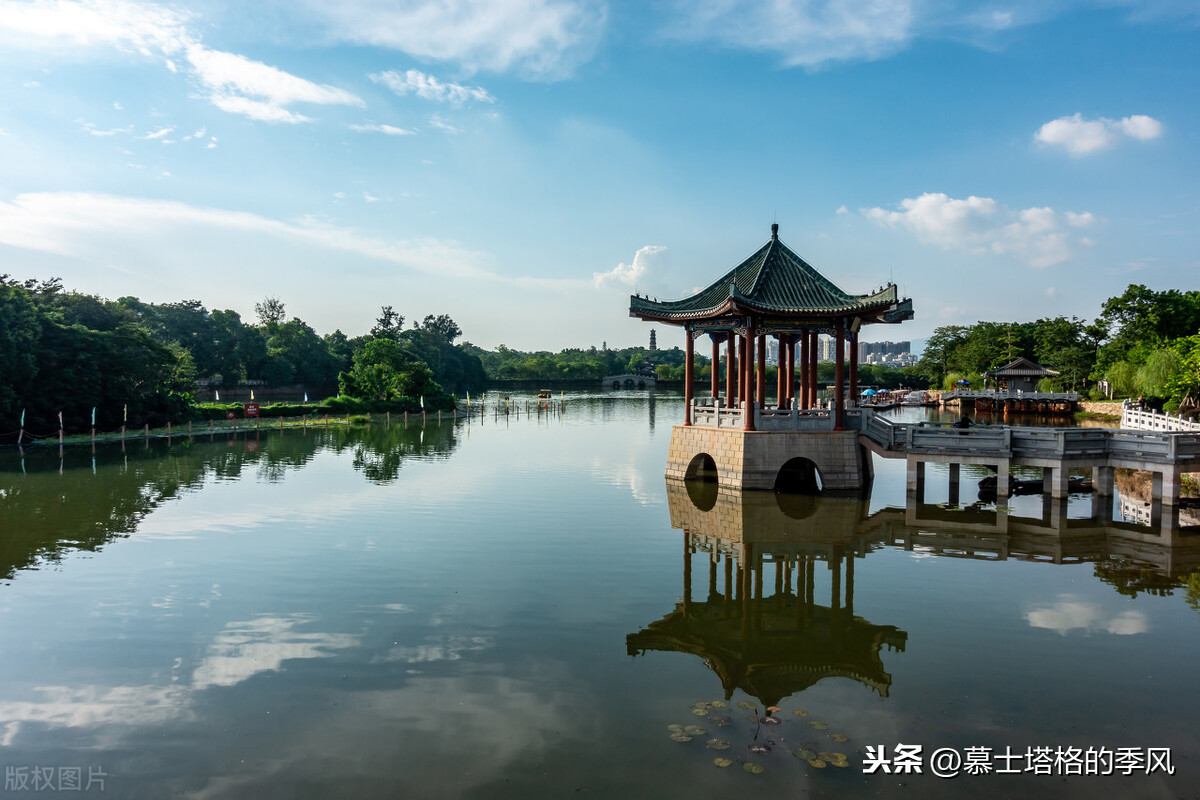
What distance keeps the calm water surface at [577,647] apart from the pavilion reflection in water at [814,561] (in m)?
0.08

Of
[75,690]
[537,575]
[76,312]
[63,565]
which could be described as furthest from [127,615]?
[76,312]

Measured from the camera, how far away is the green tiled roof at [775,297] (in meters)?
20.5

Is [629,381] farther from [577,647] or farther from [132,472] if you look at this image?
[577,647]

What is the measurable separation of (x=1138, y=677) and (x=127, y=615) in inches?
567

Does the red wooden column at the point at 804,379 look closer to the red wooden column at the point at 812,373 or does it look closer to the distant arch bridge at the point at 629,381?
the red wooden column at the point at 812,373

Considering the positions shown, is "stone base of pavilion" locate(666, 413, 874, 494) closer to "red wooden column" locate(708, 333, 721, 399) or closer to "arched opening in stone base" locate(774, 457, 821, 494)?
"arched opening in stone base" locate(774, 457, 821, 494)

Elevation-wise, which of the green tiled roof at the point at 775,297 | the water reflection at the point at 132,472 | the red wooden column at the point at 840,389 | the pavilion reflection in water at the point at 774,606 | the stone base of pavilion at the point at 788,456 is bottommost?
the pavilion reflection in water at the point at 774,606

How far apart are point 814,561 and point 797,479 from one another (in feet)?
28.1

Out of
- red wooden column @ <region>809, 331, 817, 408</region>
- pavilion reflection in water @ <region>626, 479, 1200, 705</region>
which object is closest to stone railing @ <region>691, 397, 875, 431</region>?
pavilion reflection in water @ <region>626, 479, 1200, 705</region>

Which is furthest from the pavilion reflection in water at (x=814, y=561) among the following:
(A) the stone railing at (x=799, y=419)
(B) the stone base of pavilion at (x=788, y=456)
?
(A) the stone railing at (x=799, y=419)

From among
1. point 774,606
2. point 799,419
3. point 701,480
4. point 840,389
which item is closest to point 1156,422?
point 840,389

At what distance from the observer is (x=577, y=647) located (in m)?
9.70

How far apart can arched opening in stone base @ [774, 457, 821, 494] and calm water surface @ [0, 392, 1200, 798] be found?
215cm

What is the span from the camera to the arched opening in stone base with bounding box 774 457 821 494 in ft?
71.2
